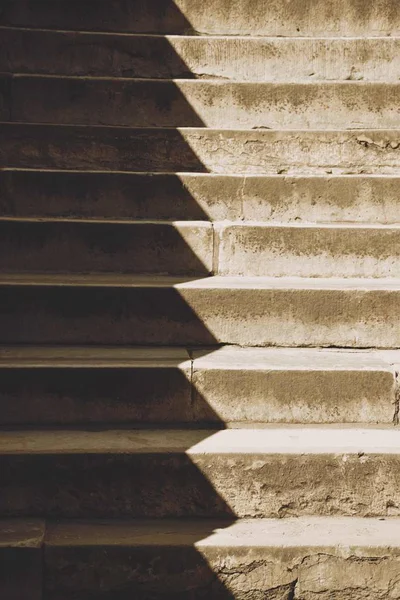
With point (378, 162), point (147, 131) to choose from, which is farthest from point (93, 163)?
point (378, 162)

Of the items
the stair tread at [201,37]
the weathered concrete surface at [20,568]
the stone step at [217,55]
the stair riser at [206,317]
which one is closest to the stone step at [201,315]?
the stair riser at [206,317]

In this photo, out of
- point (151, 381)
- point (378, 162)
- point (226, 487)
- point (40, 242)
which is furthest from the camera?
point (378, 162)

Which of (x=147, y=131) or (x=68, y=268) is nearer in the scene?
(x=68, y=268)

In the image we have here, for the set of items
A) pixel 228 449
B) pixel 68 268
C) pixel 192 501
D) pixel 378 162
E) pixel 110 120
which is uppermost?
pixel 110 120

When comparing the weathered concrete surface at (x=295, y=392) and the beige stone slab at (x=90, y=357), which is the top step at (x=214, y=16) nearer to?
the beige stone slab at (x=90, y=357)

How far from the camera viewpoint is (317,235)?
131 inches

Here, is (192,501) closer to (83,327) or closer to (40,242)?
(83,327)

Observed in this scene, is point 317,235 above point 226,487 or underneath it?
above

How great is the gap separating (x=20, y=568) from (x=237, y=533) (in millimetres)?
686

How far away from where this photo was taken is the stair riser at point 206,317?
3033 mm

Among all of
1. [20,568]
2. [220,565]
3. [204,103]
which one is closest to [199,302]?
[220,565]

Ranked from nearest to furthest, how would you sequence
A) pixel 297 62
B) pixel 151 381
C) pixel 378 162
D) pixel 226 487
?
pixel 226 487 → pixel 151 381 → pixel 378 162 → pixel 297 62

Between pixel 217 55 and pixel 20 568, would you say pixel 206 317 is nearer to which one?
pixel 20 568

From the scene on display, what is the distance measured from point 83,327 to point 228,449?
0.88m
